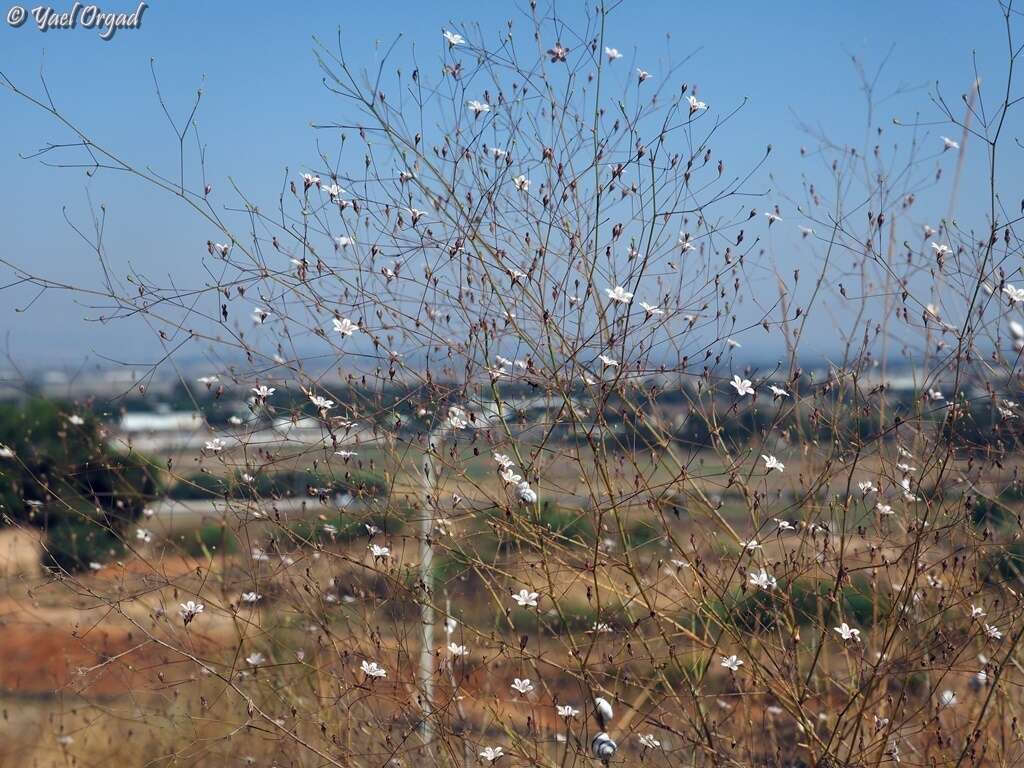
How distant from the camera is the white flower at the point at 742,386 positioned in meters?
2.79

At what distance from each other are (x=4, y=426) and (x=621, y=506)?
7.45 meters

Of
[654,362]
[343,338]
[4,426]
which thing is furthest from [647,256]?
[4,426]

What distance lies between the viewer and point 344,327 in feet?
9.69

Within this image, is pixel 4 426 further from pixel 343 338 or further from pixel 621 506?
pixel 621 506

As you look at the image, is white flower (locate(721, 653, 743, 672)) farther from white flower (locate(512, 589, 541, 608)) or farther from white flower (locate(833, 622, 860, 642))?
white flower (locate(512, 589, 541, 608))

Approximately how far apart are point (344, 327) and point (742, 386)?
114cm

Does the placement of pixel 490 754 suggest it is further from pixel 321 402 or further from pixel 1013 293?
pixel 1013 293

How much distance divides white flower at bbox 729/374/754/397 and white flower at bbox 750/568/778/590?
480 mm

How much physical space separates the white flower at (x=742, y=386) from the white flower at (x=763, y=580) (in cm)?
48

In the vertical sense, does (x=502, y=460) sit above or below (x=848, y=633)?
above

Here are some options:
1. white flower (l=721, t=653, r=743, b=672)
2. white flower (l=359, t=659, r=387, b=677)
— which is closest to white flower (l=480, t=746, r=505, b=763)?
white flower (l=359, t=659, r=387, b=677)

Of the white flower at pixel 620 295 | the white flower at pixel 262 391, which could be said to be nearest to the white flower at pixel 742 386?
the white flower at pixel 620 295

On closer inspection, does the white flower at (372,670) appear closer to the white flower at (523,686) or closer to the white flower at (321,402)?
the white flower at (523,686)

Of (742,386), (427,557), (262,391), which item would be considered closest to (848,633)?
(742,386)
